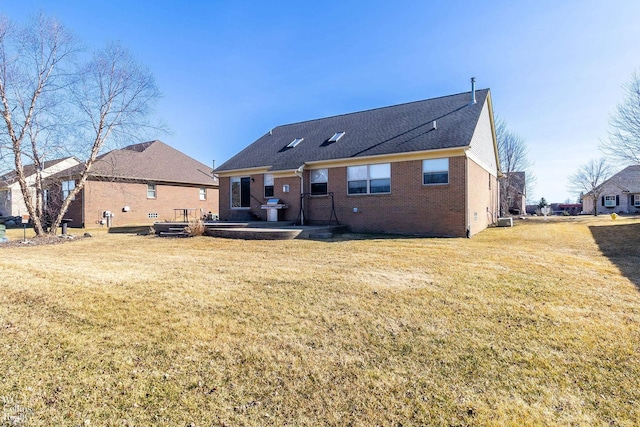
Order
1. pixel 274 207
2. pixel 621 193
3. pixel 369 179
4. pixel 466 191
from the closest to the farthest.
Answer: pixel 466 191
pixel 369 179
pixel 274 207
pixel 621 193

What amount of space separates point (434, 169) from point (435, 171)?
87mm

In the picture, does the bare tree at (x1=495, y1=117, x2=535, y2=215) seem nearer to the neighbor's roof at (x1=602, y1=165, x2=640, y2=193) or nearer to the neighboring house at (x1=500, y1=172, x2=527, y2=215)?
the neighboring house at (x1=500, y1=172, x2=527, y2=215)

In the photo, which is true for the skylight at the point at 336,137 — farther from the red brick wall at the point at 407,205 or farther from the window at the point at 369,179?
the window at the point at 369,179

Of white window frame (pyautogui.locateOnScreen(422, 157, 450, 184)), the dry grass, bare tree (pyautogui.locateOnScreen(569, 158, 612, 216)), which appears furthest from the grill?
bare tree (pyautogui.locateOnScreen(569, 158, 612, 216))

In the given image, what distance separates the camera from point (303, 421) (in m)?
2.26

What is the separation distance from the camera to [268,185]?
1716cm

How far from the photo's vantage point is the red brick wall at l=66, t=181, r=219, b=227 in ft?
65.5

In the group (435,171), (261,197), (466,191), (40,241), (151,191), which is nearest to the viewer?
(466,191)

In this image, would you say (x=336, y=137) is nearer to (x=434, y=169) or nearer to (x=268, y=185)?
(x=268, y=185)

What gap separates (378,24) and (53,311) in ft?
46.8

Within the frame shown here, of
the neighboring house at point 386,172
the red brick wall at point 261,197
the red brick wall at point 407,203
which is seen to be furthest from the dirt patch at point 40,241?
the red brick wall at point 407,203

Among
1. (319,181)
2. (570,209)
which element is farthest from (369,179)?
(570,209)

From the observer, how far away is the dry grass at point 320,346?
7.81ft

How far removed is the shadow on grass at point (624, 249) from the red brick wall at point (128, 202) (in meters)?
22.8
